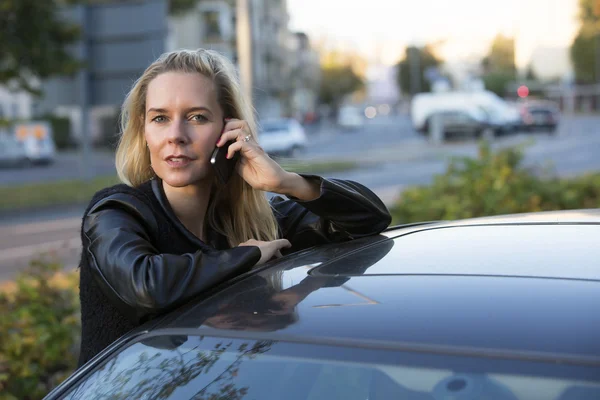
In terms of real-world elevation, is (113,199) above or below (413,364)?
above

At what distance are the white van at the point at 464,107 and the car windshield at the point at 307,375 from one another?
4053cm

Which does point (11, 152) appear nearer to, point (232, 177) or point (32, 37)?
point (32, 37)

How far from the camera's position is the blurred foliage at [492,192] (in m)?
7.41

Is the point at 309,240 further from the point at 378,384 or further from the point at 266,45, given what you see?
the point at 266,45

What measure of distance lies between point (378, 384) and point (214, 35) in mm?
62575

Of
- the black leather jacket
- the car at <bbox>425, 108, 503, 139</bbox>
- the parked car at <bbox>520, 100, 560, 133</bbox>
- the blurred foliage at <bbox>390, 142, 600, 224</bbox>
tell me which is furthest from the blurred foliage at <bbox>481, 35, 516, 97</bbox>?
the black leather jacket

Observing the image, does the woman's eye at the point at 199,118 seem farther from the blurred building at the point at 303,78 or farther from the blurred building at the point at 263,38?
the blurred building at the point at 303,78

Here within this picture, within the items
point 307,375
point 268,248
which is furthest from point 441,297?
point 268,248

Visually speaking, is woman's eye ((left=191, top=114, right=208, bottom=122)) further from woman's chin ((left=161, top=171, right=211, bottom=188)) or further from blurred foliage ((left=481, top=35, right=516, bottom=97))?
blurred foliage ((left=481, top=35, right=516, bottom=97))

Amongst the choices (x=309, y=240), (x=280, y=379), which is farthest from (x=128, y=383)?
(x=309, y=240)

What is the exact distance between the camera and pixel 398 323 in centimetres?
157

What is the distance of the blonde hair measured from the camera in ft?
8.31

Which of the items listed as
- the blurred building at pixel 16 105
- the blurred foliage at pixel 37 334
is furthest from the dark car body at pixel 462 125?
the blurred foliage at pixel 37 334

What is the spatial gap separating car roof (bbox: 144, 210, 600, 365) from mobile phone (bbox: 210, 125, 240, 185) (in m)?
0.32
